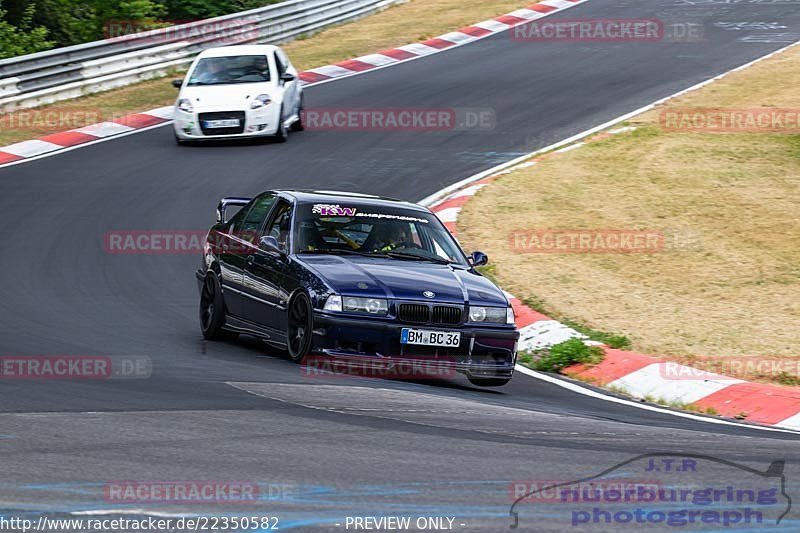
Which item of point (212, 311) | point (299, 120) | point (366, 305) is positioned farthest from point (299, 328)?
point (299, 120)

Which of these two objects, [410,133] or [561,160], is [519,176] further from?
[410,133]

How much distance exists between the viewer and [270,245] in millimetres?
10984

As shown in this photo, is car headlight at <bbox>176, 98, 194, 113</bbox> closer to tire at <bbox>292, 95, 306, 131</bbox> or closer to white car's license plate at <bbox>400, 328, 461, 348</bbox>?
tire at <bbox>292, 95, 306, 131</bbox>

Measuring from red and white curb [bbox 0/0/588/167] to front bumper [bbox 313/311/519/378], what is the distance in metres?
11.9

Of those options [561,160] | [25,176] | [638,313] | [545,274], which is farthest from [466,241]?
[25,176]

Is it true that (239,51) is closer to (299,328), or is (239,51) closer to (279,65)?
(279,65)

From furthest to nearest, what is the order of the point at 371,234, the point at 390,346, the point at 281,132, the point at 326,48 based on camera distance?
the point at 326,48 < the point at 281,132 < the point at 371,234 < the point at 390,346

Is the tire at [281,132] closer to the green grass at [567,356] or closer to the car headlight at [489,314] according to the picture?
the green grass at [567,356]

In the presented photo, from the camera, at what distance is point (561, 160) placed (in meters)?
20.2

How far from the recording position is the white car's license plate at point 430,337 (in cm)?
990

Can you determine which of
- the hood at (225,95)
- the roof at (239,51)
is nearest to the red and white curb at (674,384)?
the hood at (225,95)

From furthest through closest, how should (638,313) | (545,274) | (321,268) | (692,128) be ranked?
(692,128) < (545,274) < (638,313) < (321,268)

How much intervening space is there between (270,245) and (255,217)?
1.06 m

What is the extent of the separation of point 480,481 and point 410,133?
16632 mm
